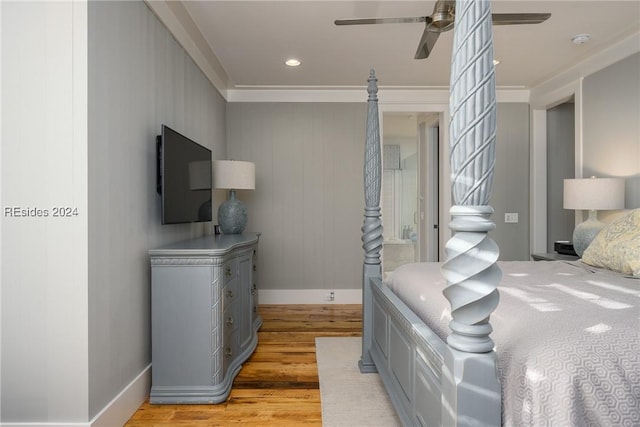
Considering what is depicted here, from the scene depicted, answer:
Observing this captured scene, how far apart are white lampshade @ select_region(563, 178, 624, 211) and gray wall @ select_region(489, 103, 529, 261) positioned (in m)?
1.47

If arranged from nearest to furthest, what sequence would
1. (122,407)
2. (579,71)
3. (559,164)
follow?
(122,407)
(579,71)
(559,164)

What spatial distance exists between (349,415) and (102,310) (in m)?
1.39

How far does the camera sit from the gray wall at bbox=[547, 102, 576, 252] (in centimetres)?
466

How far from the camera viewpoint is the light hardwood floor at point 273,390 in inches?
84.9

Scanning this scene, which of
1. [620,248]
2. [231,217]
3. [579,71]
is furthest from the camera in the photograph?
[579,71]

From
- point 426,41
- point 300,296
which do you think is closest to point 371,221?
point 426,41

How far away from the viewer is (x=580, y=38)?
3.28 meters

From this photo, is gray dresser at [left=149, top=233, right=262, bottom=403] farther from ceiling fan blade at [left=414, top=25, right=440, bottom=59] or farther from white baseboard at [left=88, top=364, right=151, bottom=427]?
ceiling fan blade at [left=414, top=25, right=440, bottom=59]

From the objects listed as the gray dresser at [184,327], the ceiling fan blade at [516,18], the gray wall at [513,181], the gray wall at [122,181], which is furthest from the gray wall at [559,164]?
the gray wall at [122,181]

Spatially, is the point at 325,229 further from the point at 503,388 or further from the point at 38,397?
the point at 503,388

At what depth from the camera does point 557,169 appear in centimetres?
467

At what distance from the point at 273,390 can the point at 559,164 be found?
414 centimetres

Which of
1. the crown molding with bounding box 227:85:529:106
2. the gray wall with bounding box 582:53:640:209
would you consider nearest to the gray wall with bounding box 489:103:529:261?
the crown molding with bounding box 227:85:529:106

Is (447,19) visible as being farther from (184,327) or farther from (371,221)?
(184,327)
